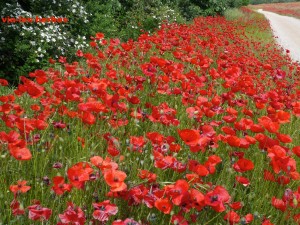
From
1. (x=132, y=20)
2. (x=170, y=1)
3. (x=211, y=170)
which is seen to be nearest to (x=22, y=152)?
(x=211, y=170)

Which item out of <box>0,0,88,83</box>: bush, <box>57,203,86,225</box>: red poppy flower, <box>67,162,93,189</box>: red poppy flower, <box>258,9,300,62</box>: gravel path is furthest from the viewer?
<box>258,9,300,62</box>: gravel path

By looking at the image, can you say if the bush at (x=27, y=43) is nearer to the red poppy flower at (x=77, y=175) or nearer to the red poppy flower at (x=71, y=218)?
the red poppy flower at (x=77, y=175)

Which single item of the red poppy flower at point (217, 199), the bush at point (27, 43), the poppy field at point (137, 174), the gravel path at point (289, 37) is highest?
the red poppy flower at point (217, 199)

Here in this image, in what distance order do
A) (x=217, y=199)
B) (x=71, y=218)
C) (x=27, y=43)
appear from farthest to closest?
A: (x=27, y=43) → (x=217, y=199) → (x=71, y=218)

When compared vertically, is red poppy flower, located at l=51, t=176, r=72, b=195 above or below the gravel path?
above

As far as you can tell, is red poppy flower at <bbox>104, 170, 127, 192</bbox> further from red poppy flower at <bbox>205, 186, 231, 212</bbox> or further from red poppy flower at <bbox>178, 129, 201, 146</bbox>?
red poppy flower at <bbox>178, 129, 201, 146</bbox>

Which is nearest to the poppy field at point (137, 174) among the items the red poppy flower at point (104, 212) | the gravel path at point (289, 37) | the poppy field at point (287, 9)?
the red poppy flower at point (104, 212)

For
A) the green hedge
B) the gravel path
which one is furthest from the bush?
the gravel path

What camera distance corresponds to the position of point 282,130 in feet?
11.5

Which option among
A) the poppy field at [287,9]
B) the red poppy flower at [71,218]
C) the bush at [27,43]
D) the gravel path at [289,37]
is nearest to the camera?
the red poppy flower at [71,218]

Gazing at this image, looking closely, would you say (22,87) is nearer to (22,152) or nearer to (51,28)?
(22,152)

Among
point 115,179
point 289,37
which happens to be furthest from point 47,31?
point 289,37

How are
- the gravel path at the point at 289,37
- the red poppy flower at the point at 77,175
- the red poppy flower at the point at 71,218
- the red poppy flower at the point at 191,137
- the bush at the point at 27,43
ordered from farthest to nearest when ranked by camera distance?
the gravel path at the point at 289,37, the bush at the point at 27,43, the red poppy flower at the point at 191,137, the red poppy flower at the point at 77,175, the red poppy flower at the point at 71,218

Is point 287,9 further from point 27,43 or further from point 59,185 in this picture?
point 59,185
